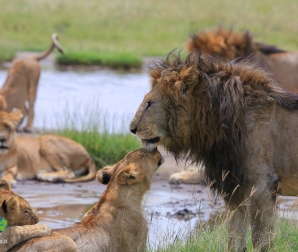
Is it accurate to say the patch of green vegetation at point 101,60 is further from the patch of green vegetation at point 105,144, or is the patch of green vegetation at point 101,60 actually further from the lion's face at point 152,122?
the lion's face at point 152,122

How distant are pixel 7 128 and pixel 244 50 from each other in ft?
9.80

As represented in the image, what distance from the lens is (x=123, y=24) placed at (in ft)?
100

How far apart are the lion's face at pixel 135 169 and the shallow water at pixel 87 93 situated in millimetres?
5391

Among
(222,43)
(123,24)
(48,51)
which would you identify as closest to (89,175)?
(222,43)

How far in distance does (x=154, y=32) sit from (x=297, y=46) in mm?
5594

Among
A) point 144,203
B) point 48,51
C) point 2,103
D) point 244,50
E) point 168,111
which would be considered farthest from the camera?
point 48,51

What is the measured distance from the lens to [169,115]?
16.5 feet

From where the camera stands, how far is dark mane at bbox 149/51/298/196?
5.01 meters

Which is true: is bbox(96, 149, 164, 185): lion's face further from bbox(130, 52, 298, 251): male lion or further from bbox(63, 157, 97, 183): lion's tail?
bbox(63, 157, 97, 183): lion's tail

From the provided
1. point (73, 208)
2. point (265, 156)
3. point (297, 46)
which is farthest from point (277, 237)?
point (297, 46)

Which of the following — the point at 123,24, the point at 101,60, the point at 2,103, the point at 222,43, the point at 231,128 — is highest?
the point at 222,43

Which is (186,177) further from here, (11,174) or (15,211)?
(15,211)

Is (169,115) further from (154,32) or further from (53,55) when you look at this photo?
(154,32)

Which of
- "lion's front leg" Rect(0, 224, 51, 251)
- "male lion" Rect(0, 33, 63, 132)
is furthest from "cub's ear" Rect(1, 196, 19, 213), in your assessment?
"male lion" Rect(0, 33, 63, 132)
